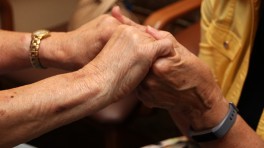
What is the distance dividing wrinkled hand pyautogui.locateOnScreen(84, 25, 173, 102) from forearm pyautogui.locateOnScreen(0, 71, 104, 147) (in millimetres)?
34

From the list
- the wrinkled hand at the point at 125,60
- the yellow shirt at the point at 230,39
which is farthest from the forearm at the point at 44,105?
the yellow shirt at the point at 230,39

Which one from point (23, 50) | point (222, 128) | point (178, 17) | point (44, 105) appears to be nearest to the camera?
point (44, 105)

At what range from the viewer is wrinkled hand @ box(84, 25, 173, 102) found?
32.9 inches

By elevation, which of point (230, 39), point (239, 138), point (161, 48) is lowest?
point (239, 138)

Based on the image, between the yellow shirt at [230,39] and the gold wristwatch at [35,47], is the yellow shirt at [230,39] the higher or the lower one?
the lower one

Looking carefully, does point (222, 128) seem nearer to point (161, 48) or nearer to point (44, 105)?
point (161, 48)

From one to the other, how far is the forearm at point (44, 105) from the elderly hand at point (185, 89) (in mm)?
164

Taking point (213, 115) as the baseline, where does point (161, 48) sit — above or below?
above

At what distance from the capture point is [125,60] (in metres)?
0.87

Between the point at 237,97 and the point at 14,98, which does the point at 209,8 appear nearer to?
the point at 237,97

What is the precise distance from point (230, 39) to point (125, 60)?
1.35ft

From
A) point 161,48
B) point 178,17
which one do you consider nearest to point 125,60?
point 161,48

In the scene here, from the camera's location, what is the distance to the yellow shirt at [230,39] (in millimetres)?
1089

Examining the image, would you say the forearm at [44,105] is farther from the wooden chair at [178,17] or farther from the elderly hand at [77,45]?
the wooden chair at [178,17]
